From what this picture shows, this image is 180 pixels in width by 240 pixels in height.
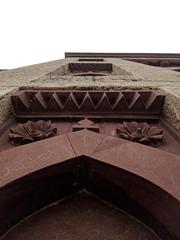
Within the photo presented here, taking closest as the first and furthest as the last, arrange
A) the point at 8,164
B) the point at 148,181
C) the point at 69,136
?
1. the point at 148,181
2. the point at 8,164
3. the point at 69,136

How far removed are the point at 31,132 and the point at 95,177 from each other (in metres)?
0.61

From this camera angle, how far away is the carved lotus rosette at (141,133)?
1757 millimetres

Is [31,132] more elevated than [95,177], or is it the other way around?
[31,132]

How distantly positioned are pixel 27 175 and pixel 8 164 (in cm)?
15

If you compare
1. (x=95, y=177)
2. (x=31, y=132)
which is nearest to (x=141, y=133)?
(x=95, y=177)

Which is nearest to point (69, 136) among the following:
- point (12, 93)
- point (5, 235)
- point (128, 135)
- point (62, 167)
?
point (62, 167)

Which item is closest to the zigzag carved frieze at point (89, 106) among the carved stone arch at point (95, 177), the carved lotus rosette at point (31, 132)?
the carved lotus rosette at point (31, 132)

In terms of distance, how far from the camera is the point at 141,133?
1842 mm

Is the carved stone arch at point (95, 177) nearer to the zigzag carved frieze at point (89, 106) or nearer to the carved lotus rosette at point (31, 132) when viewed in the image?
the carved lotus rosette at point (31, 132)

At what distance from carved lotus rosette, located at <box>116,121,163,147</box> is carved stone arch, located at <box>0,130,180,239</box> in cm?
19

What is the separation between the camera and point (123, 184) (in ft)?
4.70

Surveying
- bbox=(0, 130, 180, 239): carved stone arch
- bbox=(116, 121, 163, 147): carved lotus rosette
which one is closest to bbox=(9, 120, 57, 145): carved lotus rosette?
bbox=(0, 130, 180, 239): carved stone arch

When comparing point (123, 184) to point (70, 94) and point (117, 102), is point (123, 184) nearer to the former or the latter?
point (117, 102)

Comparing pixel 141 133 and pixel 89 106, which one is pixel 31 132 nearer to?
pixel 89 106
